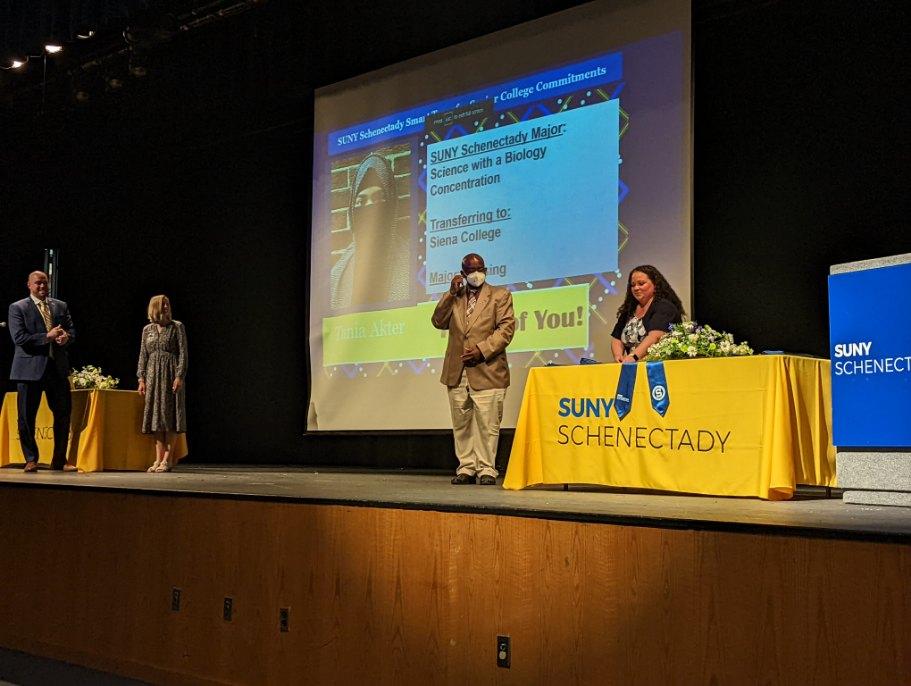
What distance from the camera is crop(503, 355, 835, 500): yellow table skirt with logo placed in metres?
4.10

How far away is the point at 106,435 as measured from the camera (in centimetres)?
736

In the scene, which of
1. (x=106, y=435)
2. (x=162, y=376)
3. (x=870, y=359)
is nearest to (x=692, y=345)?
(x=870, y=359)

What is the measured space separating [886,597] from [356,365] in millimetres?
5825

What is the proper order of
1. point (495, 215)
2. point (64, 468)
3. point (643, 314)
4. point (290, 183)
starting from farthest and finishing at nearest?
1. point (290, 183)
2. point (64, 468)
3. point (495, 215)
4. point (643, 314)

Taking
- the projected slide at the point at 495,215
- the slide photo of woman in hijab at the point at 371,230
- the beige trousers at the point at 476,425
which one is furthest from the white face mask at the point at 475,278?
the slide photo of woman in hijab at the point at 371,230

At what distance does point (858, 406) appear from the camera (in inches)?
132

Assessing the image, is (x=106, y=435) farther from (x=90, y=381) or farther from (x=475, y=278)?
(x=475, y=278)

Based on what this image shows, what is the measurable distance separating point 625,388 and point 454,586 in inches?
73.4

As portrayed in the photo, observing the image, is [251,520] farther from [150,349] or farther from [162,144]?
[162,144]

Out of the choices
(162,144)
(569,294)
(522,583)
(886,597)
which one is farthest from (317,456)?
(886,597)

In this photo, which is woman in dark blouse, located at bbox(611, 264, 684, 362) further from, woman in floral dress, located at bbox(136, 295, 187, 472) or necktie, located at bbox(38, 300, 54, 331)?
necktie, located at bbox(38, 300, 54, 331)

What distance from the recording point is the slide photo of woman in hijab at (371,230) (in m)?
7.32

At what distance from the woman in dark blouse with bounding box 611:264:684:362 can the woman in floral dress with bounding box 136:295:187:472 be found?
339 centimetres

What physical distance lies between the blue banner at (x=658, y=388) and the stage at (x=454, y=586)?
1.26 feet
